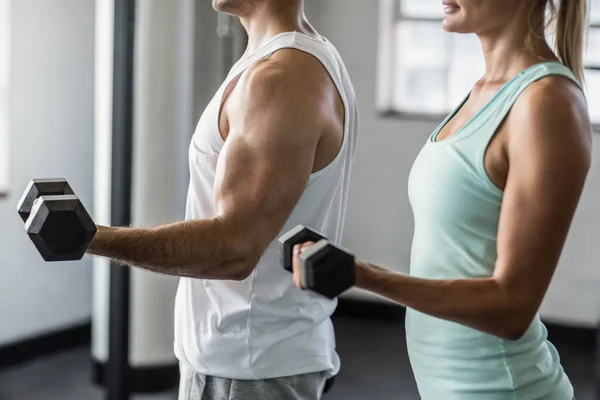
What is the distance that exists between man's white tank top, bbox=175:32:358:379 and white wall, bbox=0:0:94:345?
2624 millimetres

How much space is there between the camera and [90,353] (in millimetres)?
4195

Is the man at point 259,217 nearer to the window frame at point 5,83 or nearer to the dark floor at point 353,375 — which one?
the dark floor at point 353,375

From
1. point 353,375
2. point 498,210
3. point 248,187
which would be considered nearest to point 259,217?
point 248,187

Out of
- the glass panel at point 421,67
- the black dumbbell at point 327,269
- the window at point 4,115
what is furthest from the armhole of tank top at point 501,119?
the glass panel at point 421,67

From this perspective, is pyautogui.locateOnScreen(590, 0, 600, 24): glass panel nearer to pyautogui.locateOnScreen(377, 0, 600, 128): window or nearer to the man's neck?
pyautogui.locateOnScreen(377, 0, 600, 128): window

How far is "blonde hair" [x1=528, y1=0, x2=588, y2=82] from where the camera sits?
111 cm

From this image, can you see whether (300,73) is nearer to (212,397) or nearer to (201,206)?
(201,206)

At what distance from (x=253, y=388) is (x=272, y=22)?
590 millimetres

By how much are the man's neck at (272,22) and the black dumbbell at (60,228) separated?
533mm

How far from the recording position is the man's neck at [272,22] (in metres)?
1.49

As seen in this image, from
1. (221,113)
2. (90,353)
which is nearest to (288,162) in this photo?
(221,113)

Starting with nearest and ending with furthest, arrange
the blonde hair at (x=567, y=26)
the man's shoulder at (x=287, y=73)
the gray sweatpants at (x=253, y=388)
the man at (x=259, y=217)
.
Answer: the blonde hair at (x=567, y=26) < the man at (x=259, y=217) < the man's shoulder at (x=287, y=73) < the gray sweatpants at (x=253, y=388)

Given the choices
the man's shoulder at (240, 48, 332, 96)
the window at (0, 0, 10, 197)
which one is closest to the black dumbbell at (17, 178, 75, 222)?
the man's shoulder at (240, 48, 332, 96)

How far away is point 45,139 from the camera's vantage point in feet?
13.2
